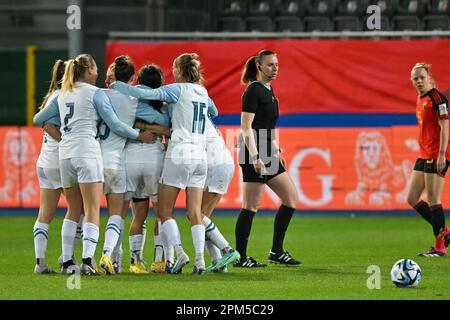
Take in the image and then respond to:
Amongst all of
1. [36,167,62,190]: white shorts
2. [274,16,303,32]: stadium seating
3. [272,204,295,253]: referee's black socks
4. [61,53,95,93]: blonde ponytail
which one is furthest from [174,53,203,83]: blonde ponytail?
[274,16,303,32]: stadium seating

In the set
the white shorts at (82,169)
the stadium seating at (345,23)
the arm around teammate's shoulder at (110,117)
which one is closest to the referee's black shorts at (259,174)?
the arm around teammate's shoulder at (110,117)

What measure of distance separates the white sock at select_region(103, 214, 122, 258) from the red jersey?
3937 mm

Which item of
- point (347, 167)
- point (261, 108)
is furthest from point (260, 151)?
point (347, 167)

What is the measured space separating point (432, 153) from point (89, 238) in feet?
14.1

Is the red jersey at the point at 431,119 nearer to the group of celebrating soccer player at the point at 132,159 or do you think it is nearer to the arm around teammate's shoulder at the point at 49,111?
the group of celebrating soccer player at the point at 132,159

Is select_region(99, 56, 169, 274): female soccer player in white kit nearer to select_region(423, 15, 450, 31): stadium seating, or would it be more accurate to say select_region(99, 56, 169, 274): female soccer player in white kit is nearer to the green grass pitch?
the green grass pitch

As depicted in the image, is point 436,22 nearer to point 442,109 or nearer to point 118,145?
point 442,109

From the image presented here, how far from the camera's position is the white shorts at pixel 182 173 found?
32.0 ft

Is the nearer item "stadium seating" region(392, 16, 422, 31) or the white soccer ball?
the white soccer ball

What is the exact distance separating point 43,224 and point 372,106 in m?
9.20

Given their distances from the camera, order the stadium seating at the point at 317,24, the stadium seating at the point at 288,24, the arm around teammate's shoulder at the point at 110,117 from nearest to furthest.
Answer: the arm around teammate's shoulder at the point at 110,117, the stadium seating at the point at 317,24, the stadium seating at the point at 288,24

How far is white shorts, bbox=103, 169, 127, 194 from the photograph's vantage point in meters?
9.87

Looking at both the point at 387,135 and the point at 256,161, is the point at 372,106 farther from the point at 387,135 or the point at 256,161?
the point at 256,161

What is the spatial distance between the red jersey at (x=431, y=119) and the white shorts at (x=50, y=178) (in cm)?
425
